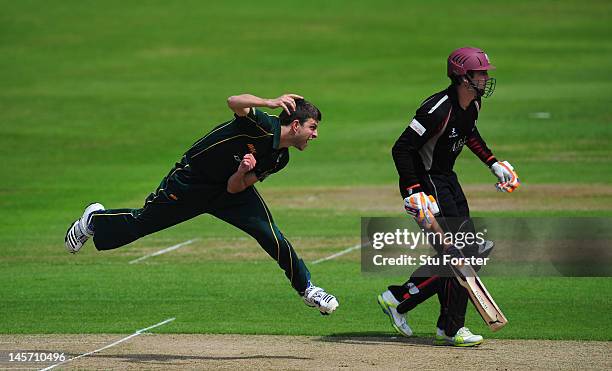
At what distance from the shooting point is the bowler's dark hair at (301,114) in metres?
10.0

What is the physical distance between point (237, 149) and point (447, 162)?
2.05 metres

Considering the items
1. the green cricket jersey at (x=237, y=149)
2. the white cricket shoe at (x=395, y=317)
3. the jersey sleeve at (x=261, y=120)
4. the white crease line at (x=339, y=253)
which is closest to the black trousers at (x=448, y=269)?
the white cricket shoe at (x=395, y=317)

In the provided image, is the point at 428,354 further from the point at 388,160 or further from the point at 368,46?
the point at 368,46

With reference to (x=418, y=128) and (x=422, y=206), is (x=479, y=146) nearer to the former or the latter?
(x=418, y=128)

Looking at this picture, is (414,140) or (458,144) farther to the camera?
(458,144)

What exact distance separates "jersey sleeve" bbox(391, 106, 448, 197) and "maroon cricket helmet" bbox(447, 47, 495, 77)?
15.9 inches

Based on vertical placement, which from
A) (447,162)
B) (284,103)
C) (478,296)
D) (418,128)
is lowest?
(478,296)

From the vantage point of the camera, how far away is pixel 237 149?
10.2 meters

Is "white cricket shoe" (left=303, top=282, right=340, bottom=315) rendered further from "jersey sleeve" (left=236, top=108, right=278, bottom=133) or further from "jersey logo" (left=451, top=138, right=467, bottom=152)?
"jersey logo" (left=451, top=138, right=467, bottom=152)

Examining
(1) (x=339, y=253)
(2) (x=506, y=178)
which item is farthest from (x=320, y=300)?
(1) (x=339, y=253)

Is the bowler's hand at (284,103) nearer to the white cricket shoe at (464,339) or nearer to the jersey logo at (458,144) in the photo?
the jersey logo at (458,144)

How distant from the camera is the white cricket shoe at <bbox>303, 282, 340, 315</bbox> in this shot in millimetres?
10266

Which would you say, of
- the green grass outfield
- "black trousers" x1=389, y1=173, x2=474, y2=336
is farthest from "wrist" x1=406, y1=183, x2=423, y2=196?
the green grass outfield

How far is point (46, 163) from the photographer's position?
2780 centimetres
